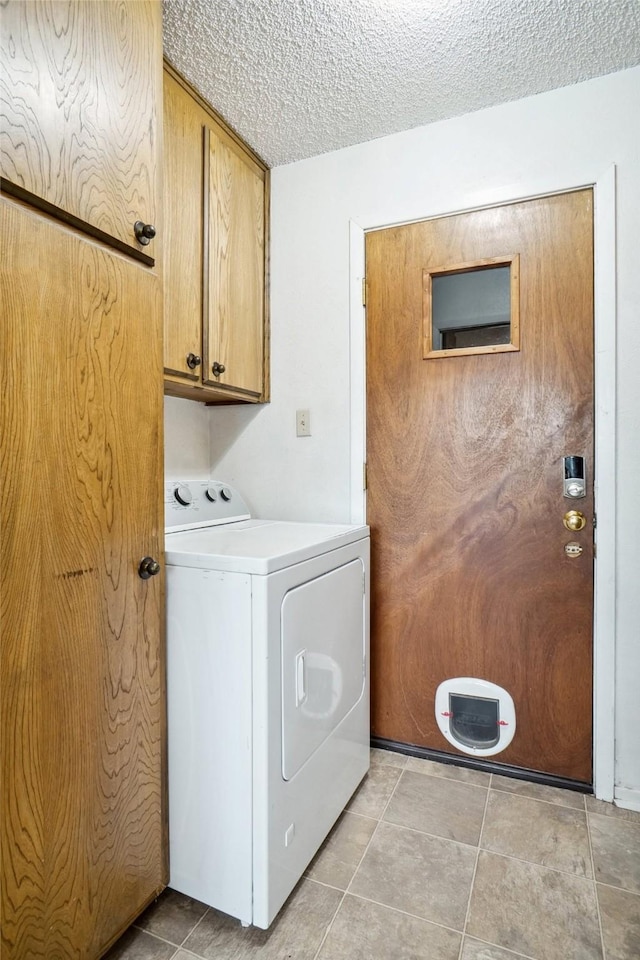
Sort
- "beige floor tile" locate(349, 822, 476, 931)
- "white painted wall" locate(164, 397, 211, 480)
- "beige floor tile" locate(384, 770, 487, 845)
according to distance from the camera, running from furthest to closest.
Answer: "white painted wall" locate(164, 397, 211, 480), "beige floor tile" locate(384, 770, 487, 845), "beige floor tile" locate(349, 822, 476, 931)

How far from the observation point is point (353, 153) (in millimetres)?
1967

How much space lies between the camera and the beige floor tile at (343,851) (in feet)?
4.35

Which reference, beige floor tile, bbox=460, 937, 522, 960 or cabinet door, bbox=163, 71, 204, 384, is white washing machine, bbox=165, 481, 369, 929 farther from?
cabinet door, bbox=163, 71, 204, 384

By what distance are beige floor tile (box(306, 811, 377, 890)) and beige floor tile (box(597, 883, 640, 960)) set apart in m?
0.61

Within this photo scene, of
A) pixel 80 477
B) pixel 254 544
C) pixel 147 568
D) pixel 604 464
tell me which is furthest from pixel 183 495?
pixel 604 464

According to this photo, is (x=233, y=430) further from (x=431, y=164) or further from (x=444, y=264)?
(x=431, y=164)

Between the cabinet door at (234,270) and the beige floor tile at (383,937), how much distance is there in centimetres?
161

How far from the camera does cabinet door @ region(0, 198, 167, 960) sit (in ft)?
2.84

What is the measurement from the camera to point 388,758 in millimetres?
1888

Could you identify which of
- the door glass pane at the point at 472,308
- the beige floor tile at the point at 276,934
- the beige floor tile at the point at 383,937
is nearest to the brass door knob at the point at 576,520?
the door glass pane at the point at 472,308

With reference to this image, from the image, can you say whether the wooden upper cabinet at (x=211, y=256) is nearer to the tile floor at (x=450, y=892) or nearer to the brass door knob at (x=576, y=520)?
Result: the brass door knob at (x=576, y=520)

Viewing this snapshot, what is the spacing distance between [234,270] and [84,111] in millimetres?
950

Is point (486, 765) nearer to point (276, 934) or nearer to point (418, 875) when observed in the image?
point (418, 875)

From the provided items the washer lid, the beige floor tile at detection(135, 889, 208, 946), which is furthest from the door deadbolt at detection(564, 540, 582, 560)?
the beige floor tile at detection(135, 889, 208, 946)
